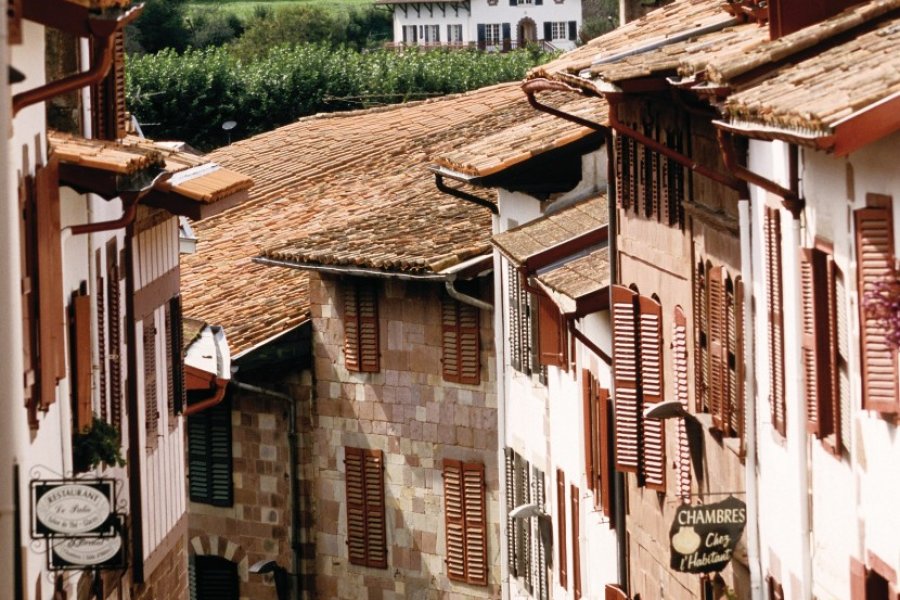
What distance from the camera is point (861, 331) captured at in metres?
13.0

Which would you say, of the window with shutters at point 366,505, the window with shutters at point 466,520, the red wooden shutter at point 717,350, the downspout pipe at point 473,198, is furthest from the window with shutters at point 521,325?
the red wooden shutter at point 717,350

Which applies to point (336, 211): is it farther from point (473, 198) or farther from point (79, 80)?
point (79, 80)

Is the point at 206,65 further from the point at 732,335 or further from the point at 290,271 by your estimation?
the point at 732,335

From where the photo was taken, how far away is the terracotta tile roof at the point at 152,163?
57.0ft

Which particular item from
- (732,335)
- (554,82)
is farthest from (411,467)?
(732,335)

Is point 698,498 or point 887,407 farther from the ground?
point 887,407

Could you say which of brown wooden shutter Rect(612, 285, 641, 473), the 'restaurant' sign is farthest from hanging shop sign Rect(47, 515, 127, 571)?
brown wooden shutter Rect(612, 285, 641, 473)

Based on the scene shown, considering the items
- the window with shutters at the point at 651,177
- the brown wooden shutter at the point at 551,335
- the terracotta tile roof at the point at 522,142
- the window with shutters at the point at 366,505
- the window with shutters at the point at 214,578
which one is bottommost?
the window with shutters at the point at 214,578

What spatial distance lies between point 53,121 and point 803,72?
299 inches

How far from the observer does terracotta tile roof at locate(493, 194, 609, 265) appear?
23.5 m

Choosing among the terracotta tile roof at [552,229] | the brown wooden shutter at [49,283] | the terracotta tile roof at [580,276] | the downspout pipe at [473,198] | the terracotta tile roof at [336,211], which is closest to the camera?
the brown wooden shutter at [49,283]

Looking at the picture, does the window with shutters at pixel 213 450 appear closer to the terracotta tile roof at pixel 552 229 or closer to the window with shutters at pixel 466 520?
the window with shutters at pixel 466 520

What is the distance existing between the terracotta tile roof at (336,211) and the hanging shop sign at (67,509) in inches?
562

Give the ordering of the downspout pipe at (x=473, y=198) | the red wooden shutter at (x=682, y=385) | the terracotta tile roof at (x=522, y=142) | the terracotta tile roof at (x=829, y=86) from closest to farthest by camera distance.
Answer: the terracotta tile roof at (x=829, y=86) < the red wooden shutter at (x=682, y=385) < the terracotta tile roof at (x=522, y=142) < the downspout pipe at (x=473, y=198)
